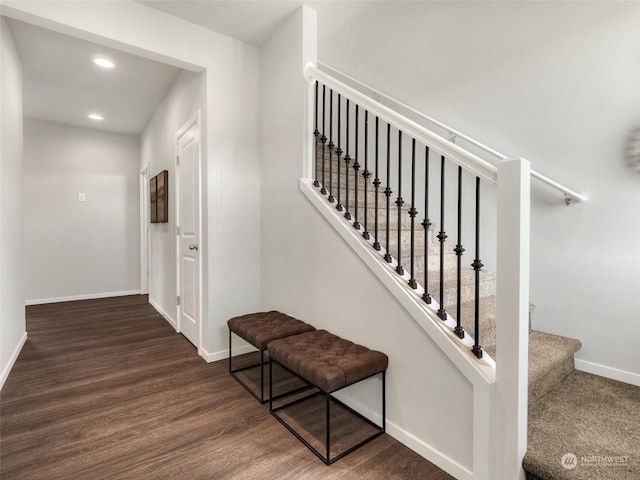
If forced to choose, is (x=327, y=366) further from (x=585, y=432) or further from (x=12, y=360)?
(x=12, y=360)

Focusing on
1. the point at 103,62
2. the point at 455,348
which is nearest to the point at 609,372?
the point at 455,348

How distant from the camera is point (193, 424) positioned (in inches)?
74.0

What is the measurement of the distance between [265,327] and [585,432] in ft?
5.85

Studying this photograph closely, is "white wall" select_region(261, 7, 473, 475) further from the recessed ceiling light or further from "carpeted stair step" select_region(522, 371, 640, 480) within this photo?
the recessed ceiling light

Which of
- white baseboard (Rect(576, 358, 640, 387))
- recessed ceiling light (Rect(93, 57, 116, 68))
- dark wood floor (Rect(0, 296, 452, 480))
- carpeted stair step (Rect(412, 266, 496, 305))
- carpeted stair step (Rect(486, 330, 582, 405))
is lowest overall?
dark wood floor (Rect(0, 296, 452, 480))

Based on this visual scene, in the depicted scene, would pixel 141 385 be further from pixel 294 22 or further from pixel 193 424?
pixel 294 22

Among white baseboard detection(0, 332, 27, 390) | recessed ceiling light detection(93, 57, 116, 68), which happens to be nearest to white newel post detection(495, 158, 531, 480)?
white baseboard detection(0, 332, 27, 390)

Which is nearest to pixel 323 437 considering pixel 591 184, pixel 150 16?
pixel 591 184

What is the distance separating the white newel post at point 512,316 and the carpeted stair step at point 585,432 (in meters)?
0.10

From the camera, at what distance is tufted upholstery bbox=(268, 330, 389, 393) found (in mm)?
1572

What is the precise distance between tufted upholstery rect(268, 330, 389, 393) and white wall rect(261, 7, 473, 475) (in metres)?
0.11

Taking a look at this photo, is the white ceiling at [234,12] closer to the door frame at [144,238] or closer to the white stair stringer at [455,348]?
the white stair stringer at [455,348]

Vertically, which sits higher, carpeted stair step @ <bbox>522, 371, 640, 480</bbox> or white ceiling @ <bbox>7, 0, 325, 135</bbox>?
white ceiling @ <bbox>7, 0, 325, 135</bbox>

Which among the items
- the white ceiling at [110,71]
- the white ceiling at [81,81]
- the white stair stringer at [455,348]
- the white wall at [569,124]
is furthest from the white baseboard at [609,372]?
the white ceiling at [81,81]
